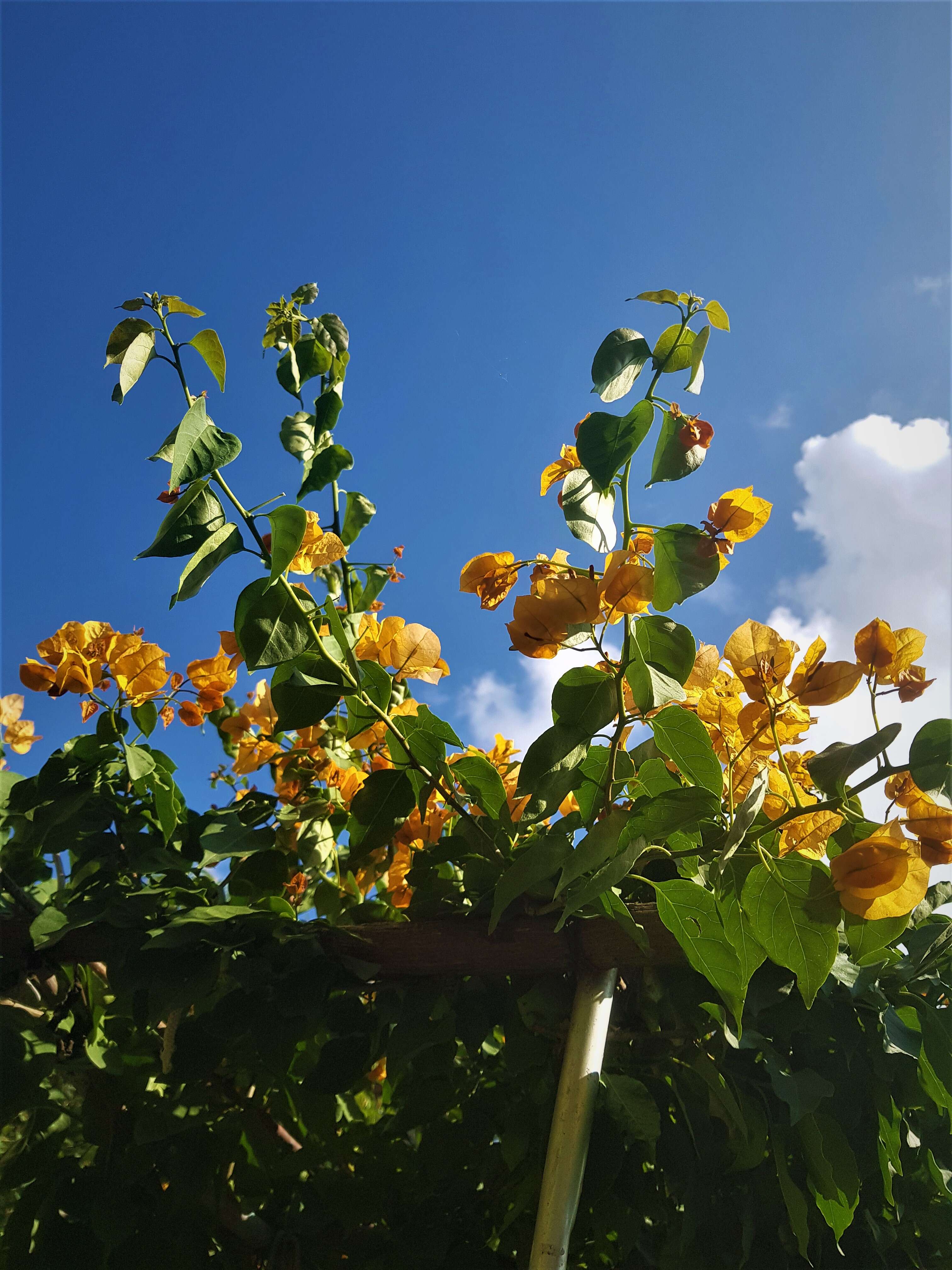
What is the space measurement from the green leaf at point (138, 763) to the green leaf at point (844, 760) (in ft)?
1.96

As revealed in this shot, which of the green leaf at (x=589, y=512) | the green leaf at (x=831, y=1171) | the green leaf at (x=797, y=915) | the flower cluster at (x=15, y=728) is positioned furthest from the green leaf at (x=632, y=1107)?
the flower cluster at (x=15, y=728)

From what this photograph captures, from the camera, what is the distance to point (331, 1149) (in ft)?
3.09

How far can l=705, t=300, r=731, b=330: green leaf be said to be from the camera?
55 centimetres

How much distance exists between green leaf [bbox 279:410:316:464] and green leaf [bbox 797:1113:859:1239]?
27.7 inches

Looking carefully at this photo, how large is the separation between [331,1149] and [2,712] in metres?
0.77

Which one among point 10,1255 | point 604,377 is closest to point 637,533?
point 604,377

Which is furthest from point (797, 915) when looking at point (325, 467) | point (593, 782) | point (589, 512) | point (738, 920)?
point (325, 467)

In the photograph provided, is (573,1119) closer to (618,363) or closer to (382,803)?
(382,803)

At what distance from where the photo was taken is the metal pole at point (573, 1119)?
60 centimetres

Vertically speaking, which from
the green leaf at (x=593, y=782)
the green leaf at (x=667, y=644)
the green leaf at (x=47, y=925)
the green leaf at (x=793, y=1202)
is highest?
the green leaf at (x=667, y=644)

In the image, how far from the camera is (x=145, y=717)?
2.66 feet

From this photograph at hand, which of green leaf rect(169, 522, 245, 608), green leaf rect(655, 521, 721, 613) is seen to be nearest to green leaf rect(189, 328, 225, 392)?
green leaf rect(169, 522, 245, 608)

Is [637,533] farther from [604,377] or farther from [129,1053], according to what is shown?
[129,1053]

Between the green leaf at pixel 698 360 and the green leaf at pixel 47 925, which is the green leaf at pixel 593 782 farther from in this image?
the green leaf at pixel 47 925
